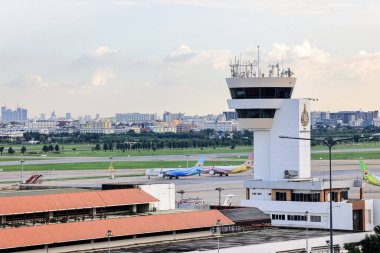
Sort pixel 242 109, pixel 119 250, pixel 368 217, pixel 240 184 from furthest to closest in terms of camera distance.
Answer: pixel 240 184
pixel 242 109
pixel 368 217
pixel 119 250

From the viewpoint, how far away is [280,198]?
106 metres

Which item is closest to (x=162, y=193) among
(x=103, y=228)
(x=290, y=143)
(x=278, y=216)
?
(x=103, y=228)

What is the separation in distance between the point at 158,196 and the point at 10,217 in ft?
58.6

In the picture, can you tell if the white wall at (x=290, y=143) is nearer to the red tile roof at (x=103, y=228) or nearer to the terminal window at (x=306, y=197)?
the terminal window at (x=306, y=197)

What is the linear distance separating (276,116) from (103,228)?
35.4m

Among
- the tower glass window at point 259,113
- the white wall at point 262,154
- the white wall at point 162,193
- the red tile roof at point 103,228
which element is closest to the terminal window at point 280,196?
the white wall at point 262,154

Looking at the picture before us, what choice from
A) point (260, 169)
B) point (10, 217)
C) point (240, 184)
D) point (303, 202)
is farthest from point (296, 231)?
point (240, 184)

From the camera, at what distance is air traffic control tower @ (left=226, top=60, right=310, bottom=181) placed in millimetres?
107875

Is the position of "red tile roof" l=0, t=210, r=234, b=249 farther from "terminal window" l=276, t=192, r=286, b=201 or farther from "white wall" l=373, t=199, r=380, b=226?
"white wall" l=373, t=199, r=380, b=226

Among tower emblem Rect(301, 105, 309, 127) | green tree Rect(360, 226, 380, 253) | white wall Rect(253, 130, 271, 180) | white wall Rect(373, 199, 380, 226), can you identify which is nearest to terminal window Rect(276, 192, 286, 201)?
white wall Rect(253, 130, 271, 180)

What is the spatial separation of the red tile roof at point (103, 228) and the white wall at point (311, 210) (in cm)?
1414

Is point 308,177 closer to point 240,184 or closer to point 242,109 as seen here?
point 242,109

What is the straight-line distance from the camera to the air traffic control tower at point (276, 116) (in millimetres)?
107875

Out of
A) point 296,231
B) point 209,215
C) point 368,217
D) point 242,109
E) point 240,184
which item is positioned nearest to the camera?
point 209,215
